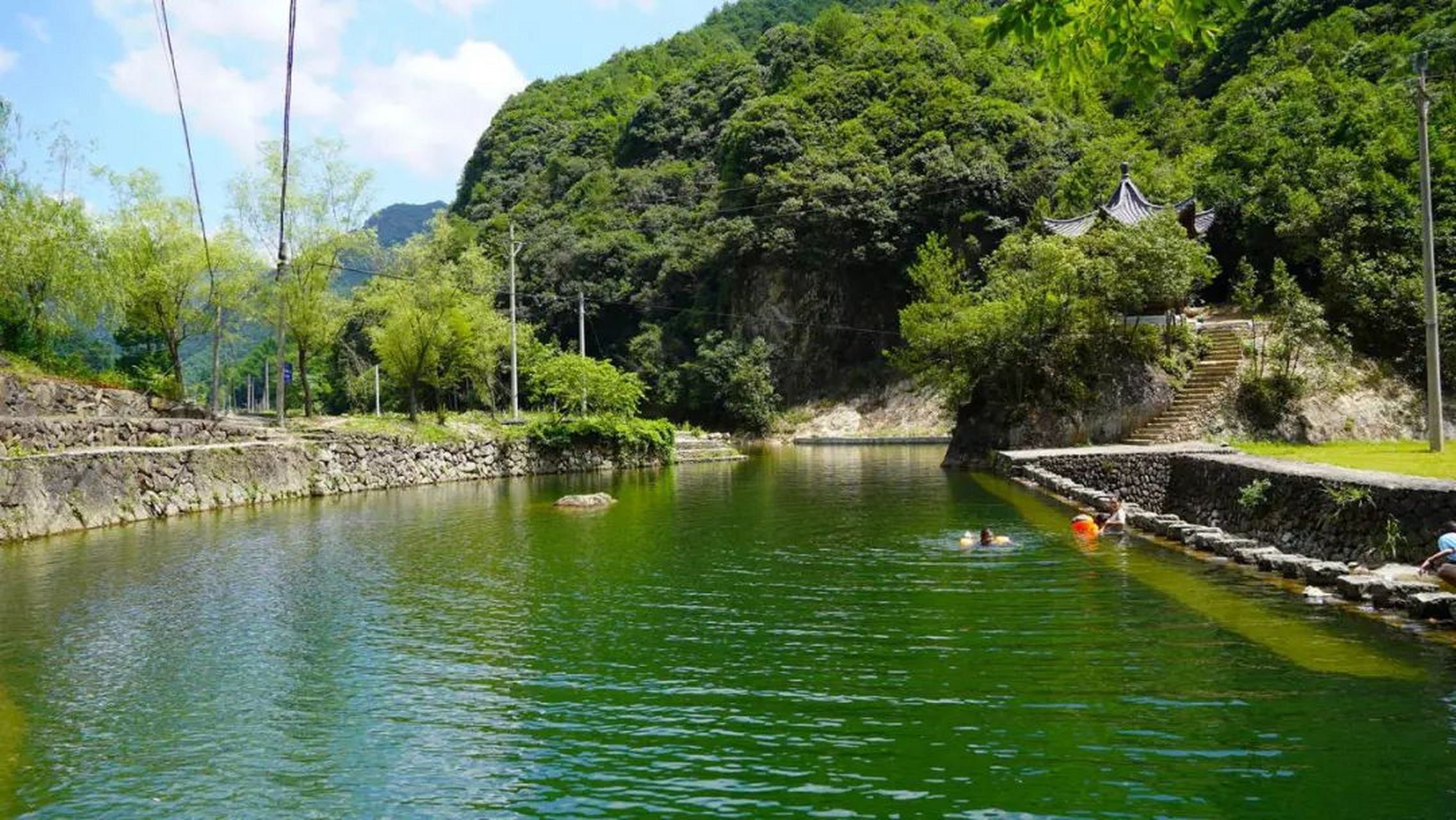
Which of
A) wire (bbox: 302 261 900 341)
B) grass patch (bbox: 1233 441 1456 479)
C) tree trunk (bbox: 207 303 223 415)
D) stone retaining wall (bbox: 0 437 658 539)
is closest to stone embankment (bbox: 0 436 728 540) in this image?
stone retaining wall (bbox: 0 437 658 539)

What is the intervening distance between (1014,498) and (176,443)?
25375mm

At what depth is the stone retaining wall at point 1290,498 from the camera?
45.6 ft

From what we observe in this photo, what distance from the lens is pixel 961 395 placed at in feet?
137

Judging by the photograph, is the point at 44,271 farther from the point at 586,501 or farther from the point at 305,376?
the point at 586,501

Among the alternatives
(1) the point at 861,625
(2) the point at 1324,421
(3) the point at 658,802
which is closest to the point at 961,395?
(2) the point at 1324,421

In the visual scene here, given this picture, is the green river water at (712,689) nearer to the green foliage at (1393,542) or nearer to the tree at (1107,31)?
the green foliage at (1393,542)

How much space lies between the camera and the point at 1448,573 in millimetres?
11867

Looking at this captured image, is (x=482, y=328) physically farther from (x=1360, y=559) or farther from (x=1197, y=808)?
(x=1197, y=808)

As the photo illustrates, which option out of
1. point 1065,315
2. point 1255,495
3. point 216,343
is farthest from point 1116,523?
point 216,343

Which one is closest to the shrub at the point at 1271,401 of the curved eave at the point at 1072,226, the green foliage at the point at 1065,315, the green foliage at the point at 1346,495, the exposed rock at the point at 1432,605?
the green foliage at the point at 1065,315

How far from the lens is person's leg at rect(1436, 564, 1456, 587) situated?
11.8 metres

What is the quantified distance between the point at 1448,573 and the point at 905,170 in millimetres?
63491

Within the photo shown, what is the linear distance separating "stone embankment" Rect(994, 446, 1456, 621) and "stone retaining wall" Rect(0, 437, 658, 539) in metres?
24.5

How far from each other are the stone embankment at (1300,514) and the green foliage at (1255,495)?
0.8 inches
